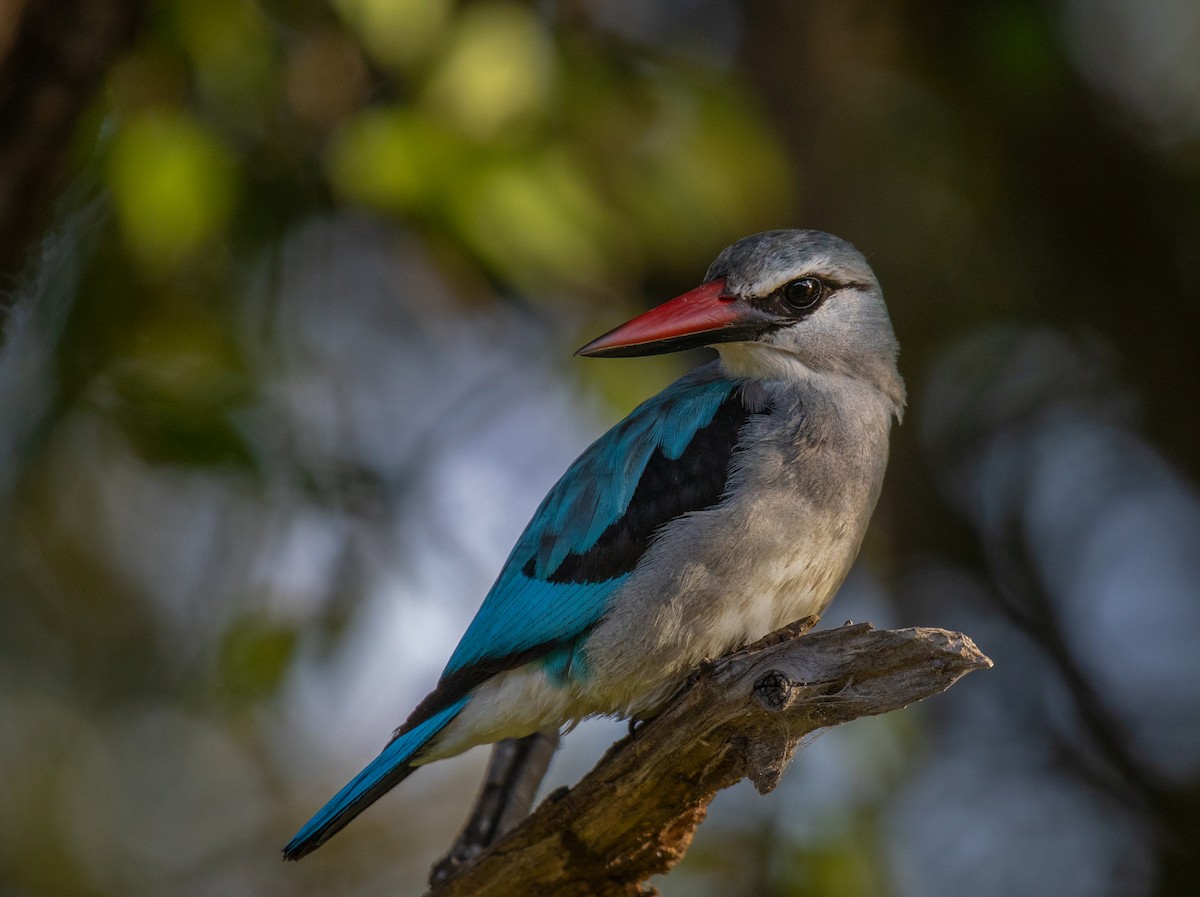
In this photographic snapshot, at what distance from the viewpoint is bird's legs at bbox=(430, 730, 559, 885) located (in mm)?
3980

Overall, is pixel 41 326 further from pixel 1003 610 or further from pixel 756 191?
pixel 1003 610

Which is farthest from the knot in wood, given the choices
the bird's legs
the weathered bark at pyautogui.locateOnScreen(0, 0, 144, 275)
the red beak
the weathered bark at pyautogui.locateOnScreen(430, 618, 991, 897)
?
the weathered bark at pyautogui.locateOnScreen(0, 0, 144, 275)

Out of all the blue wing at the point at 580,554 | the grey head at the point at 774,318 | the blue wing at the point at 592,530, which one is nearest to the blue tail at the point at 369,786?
the blue wing at the point at 580,554

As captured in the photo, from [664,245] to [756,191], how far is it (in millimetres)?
394

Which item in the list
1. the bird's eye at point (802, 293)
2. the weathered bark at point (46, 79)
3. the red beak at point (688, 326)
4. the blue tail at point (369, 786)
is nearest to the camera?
the weathered bark at point (46, 79)

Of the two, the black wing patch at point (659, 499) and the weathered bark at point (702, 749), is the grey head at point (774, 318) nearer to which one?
the black wing patch at point (659, 499)

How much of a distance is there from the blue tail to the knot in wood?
3.49 ft

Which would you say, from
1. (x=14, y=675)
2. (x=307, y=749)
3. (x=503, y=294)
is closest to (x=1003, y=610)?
(x=503, y=294)

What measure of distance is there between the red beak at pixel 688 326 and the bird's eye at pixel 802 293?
0.10m

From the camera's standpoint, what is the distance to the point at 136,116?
390cm

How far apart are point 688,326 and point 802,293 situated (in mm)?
406

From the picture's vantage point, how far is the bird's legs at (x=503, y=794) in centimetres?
398

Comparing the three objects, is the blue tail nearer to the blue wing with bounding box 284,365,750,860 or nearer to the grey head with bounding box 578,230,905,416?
the blue wing with bounding box 284,365,750,860

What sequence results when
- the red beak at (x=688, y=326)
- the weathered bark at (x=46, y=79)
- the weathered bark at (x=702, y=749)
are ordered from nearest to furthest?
the weathered bark at (x=702, y=749) < the weathered bark at (x=46, y=79) < the red beak at (x=688, y=326)
